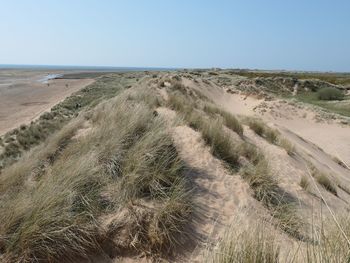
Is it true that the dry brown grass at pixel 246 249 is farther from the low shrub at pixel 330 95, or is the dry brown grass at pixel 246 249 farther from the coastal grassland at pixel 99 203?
the low shrub at pixel 330 95

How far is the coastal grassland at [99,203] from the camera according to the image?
385 centimetres

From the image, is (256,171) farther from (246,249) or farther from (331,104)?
(331,104)

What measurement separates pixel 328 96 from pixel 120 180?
111ft

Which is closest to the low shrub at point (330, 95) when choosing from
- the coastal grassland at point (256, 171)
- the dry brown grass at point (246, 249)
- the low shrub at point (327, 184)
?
the coastal grassland at point (256, 171)

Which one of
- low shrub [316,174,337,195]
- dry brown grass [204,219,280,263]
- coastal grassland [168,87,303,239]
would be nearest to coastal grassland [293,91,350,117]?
low shrub [316,174,337,195]

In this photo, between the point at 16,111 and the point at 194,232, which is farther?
the point at 16,111

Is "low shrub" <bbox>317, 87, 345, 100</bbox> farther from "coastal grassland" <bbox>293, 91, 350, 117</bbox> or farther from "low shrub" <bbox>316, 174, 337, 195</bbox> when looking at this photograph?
"low shrub" <bbox>316, 174, 337, 195</bbox>

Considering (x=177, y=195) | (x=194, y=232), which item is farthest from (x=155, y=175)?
(x=194, y=232)

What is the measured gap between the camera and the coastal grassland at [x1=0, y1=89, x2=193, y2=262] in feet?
12.6

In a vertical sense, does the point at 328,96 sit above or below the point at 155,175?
below

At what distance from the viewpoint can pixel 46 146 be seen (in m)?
7.38

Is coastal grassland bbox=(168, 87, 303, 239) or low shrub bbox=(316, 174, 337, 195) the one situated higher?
coastal grassland bbox=(168, 87, 303, 239)

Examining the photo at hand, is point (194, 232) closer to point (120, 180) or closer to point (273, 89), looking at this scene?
point (120, 180)

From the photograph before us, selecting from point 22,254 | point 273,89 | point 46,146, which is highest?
point 22,254
